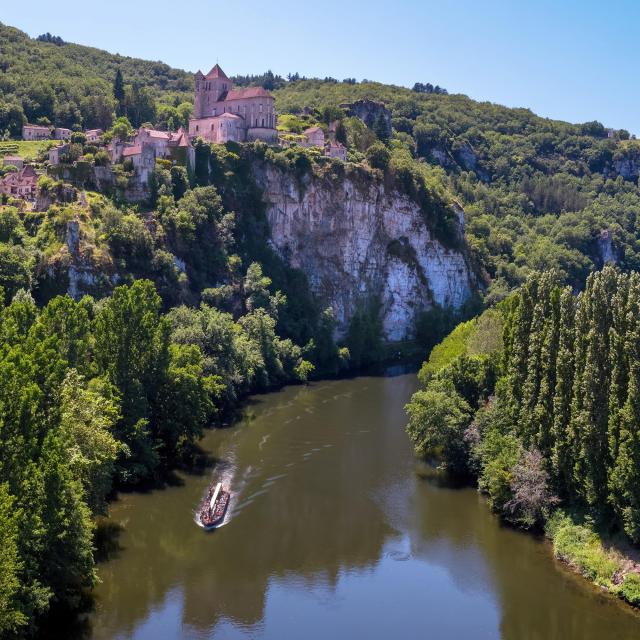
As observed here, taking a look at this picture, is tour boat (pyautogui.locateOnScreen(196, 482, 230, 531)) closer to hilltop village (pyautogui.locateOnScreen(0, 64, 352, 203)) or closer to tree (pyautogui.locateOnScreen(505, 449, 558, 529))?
tree (pyautogui.locateOnScreen(505, 449, 558, 529))

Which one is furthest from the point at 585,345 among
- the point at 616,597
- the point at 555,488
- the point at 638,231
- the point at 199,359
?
the point at 638,231

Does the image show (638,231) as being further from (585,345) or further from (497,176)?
(585,345)

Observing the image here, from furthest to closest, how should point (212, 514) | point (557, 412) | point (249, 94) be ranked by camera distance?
1. point (249, 94)
2. point (212, 514)
3. point (557, 412)

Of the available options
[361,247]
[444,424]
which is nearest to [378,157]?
[361,247]

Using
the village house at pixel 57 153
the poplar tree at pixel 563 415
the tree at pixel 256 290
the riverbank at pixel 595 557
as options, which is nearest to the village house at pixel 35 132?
the village house at pixel 57 153

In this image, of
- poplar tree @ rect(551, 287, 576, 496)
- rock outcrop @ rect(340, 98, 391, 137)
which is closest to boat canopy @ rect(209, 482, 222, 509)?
poplar tree @ rect(551, 287, 576, 496)

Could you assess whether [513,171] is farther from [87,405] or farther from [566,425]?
[87,405]

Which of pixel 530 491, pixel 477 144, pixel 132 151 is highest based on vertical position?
pixel 477 144
